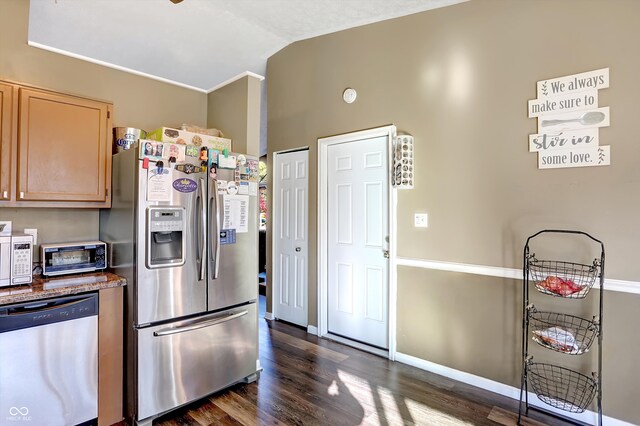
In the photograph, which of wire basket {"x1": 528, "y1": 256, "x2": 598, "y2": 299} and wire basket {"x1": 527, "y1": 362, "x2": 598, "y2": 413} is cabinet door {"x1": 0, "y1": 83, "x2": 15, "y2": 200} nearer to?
wire basket {"x1": 528, "y1": 256, "x2": 598, "y2": 299}

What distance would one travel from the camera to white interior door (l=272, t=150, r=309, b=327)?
152 inches

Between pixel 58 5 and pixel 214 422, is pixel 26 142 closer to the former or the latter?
pixel 58 5

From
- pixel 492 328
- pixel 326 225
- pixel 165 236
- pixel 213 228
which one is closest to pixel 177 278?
pixel 165 236

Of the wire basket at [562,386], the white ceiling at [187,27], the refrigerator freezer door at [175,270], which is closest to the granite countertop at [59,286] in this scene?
the refrigerator freezer door at [175,270]

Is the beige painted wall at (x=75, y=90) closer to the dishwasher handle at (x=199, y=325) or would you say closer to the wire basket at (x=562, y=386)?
the dishwasher handle at (x=199, y=325)

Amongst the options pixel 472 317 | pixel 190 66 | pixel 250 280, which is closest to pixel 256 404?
pixel 250 280

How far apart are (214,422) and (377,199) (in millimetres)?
2241

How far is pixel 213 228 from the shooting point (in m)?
2.34

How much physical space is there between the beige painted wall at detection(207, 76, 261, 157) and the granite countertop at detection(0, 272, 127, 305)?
140 cm

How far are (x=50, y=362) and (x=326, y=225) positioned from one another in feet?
8.16

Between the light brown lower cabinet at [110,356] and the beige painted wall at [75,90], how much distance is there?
34.0 inches

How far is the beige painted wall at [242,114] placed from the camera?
2832 millimetres

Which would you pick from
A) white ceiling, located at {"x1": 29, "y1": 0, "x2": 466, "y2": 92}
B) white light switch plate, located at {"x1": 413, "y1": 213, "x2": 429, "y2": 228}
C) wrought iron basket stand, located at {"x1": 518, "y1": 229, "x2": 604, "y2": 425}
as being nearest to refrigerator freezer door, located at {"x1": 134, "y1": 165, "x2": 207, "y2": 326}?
white ceiling, located at {"x1": 29, "y1": 0, "x2": 466, "y2": 92}

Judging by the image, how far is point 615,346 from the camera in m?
2.06
